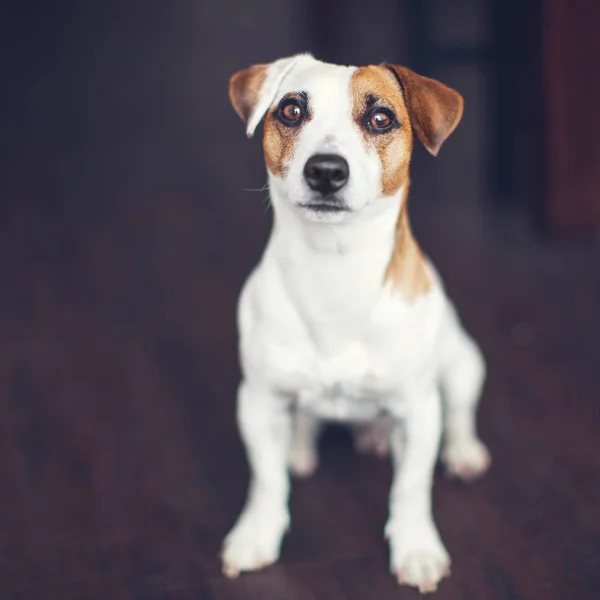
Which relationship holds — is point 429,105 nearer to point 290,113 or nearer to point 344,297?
point 290,113

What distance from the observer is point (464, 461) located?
2.12 meters

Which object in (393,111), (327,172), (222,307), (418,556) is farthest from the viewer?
(222,307)

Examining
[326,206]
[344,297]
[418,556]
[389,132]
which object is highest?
[389,132]

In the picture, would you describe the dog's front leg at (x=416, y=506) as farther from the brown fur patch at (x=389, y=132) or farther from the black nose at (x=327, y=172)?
the black nose at (x=327, y=172)

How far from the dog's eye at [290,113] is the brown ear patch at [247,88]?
0.33 ft

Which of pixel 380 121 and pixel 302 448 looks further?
pixel 302 448

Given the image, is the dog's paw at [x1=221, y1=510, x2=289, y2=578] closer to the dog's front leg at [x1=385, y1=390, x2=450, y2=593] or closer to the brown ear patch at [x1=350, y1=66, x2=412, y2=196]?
the dog's front leg at [x1=385, y1=390, x2=450, y2=593]

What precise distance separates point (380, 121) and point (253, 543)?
0.92 m

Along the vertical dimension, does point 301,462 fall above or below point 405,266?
below

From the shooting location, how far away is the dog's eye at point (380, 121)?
1.56m

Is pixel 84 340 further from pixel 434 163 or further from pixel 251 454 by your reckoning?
pixel 434 163

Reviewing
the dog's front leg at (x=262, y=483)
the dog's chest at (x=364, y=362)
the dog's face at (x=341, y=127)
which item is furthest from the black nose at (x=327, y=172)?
the dog's front leg at (x=262, y=483)

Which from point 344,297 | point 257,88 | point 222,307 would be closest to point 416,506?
point 344,297

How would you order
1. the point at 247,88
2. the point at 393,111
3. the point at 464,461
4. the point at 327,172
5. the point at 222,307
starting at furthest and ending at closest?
the point at 222,307, the point at 464,461, the point at 247,88, the point at 393,111, the point at 327,172
